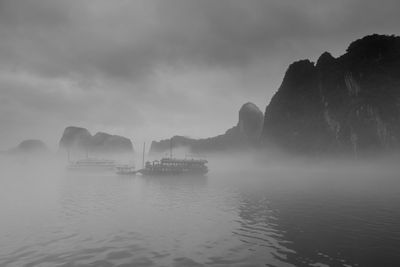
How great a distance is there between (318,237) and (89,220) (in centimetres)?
2126

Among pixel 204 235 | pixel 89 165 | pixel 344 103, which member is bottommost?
pixel 204 235

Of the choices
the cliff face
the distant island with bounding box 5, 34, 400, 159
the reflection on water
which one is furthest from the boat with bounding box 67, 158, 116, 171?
the reflection on water

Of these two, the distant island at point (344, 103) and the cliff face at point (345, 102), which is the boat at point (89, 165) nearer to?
the distant island at point (344, 103)

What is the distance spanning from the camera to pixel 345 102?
14900cm

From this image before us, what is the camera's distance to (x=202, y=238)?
21.5 metres

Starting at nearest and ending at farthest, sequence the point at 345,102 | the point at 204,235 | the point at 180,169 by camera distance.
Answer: the point at 204,235 → the point at 180,169 → the point at 345,102

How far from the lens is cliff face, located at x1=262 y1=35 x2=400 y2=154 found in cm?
13488

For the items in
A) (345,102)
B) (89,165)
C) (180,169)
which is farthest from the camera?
(89,165)

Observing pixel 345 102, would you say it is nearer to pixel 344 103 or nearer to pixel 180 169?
pixel 344 103

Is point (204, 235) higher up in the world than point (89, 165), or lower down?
lower down

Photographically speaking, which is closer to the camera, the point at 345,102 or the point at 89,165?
the point at 345,102

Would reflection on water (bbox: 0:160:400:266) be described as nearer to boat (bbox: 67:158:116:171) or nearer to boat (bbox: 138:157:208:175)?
boat (bbox: 138:157:208:175)

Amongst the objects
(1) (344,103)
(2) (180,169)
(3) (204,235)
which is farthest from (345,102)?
(3) (204,235)

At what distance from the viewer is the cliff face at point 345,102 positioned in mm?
134875
